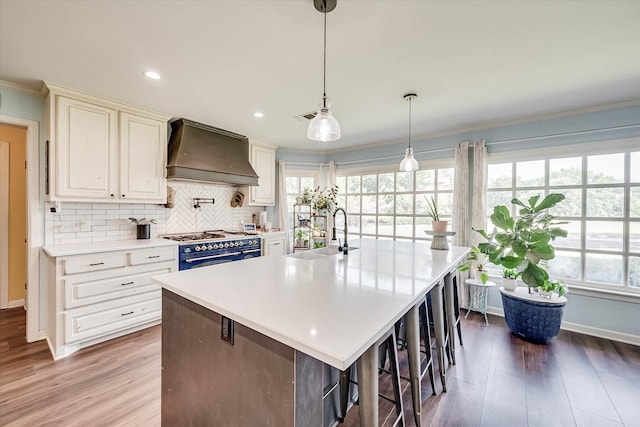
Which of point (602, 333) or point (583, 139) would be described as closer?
point (602, 333)

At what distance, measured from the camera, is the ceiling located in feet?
4.91

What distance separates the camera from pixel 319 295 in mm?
1207

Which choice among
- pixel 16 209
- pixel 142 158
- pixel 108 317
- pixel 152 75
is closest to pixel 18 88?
pixel 142 158

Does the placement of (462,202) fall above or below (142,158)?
below

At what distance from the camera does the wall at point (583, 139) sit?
2697 mm

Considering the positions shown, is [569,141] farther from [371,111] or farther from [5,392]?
[5,392]

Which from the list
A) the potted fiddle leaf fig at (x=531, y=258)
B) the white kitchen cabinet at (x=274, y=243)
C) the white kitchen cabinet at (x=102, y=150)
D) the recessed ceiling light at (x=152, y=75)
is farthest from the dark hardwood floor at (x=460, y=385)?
the recessed ceiling light at (x=152, y=75)

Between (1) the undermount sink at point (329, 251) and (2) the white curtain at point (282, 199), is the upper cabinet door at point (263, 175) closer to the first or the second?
(2) the white curtain at point (282, 199)

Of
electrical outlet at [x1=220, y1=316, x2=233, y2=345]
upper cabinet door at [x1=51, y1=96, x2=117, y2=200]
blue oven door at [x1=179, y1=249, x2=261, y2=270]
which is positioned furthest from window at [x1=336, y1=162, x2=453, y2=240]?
electrical outlet at [x1=220, y1=316, x2=233, y2=345]

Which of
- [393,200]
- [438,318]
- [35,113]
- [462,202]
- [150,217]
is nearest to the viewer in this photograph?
[438,318]

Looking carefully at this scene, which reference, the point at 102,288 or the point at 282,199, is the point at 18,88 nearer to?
the point at 102,288

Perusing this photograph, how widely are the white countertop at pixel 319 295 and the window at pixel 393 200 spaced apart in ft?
6.94

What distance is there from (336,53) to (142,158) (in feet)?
8.14

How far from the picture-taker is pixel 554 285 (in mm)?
2762
